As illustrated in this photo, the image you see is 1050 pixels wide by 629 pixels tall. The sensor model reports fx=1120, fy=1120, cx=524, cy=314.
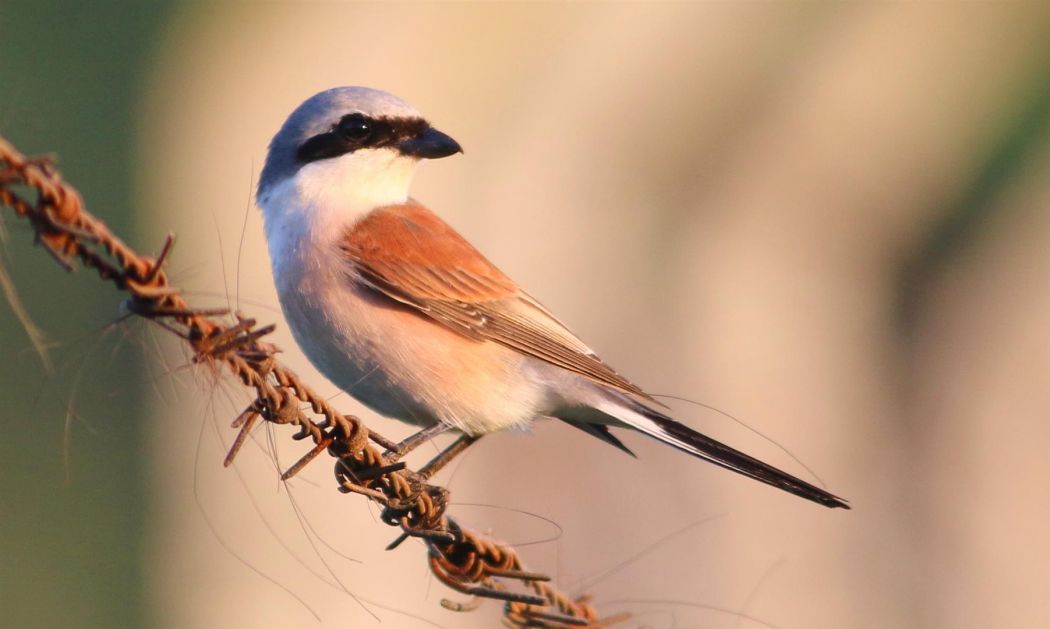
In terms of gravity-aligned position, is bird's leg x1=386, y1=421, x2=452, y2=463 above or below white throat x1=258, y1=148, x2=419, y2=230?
below

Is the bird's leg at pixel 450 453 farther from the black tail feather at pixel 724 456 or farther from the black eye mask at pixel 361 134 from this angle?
the black eye mask at pixel 361 134

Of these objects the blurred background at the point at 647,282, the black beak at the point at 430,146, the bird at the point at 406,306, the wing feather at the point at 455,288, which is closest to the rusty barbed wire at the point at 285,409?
the blurred background at the point at 647,282

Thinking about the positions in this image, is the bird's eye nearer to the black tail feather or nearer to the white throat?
the white throat

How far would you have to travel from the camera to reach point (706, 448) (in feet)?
10.2

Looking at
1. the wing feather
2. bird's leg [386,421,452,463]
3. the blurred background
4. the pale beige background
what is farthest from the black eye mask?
the pale beige background

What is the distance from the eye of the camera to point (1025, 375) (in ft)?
39.5

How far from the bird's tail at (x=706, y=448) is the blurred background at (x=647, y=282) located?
2.18ft

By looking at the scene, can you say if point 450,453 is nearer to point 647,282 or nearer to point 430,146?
point 430,146

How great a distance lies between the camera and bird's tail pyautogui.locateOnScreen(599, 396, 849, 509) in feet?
9.10

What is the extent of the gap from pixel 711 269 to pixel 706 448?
32.0ft

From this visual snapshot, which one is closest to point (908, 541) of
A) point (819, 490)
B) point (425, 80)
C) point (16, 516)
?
point (425, 80)

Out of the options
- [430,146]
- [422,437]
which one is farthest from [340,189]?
[422,437]

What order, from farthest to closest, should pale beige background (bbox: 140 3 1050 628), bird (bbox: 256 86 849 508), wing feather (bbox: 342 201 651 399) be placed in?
pale beige background (bbox: 140 3 1050 628) < wing feather (bbox: 342 201 651 399) < bird (bbox: 256 86 849 508)

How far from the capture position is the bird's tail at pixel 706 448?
277 cm
